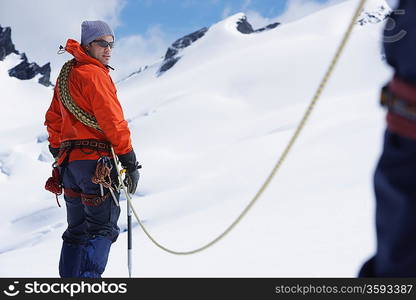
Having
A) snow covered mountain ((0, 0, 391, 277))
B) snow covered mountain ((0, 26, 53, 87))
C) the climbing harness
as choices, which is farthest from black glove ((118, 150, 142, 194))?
snow covered mountain ((0, 26, 53, 87))

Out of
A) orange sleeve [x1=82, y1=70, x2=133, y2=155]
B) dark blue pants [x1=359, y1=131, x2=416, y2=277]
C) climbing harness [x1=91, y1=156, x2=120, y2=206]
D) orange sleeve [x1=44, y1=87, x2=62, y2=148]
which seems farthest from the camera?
orange sleeve [x1=44, y1=87, x2=62, y2=148]

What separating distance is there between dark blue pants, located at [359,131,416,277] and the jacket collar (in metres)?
2.95

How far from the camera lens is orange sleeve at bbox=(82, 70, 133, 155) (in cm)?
354

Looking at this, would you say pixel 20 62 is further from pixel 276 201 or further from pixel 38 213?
pixel 276 201

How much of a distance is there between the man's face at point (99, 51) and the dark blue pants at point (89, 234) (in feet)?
2.85

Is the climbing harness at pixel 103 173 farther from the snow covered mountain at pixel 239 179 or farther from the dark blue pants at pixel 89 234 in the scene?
the snow covered mountain at pixel 239 179

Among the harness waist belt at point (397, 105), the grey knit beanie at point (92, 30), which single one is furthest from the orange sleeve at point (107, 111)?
the harness waist belt at point (397, 105)

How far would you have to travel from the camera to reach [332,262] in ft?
13.7

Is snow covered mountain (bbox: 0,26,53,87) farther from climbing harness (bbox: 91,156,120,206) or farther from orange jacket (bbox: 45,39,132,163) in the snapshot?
climbing harness (bbox: 91,156,120,206)

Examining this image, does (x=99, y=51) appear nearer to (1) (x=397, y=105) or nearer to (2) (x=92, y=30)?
(2) (x=92, y=30)

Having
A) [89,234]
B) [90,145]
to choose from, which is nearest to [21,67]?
[90,145]

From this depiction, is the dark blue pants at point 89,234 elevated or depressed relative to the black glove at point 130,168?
depressed

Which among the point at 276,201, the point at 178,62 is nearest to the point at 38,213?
the point at 276,201

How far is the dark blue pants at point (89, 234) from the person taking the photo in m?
3.70
